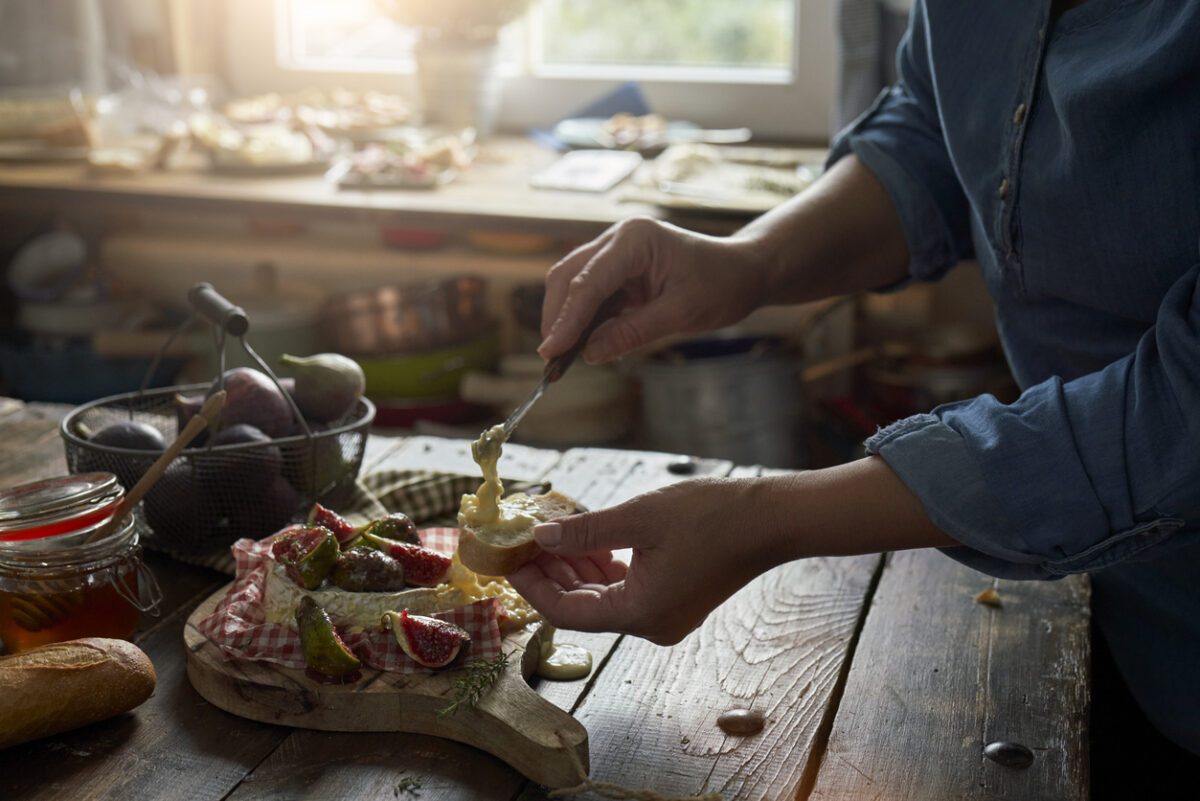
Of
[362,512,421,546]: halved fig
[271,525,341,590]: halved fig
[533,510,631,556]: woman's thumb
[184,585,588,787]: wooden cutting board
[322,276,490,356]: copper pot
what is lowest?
[322,276,490,356]: copper pot

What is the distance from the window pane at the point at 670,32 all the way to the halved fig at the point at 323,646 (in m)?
2.70

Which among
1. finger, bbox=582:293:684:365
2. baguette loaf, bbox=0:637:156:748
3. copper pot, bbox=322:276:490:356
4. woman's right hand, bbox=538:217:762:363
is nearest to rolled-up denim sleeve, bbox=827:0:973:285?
woman's right hand, bbox=538:217:762:363

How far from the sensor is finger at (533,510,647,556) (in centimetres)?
105

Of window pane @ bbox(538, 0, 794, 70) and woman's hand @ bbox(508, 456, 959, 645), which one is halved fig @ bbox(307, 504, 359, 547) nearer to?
woman's hand @ bbox(508, 456, 959, 645)

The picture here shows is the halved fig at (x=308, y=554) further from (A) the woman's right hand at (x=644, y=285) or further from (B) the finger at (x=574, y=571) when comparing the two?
(A) the woman's right hand at (x=644, y=285)

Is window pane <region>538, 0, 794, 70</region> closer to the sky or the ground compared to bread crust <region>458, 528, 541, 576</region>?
closer to the sky

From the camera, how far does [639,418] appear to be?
311cm

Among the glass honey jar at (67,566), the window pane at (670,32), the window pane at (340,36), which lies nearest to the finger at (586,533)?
the glass honey jar at (67,566)

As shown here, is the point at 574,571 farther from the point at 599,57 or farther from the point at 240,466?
the point at 599,57

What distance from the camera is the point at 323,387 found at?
4.68 ft

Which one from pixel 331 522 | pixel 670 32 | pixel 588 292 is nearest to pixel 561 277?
pixel 588 292

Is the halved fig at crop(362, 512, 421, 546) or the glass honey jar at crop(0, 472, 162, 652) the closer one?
the glass honey jar at crop(0, 472, 162, 652)

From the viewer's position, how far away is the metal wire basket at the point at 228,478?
1313mm

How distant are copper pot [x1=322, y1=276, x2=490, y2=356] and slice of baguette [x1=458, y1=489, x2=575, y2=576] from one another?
184cm
